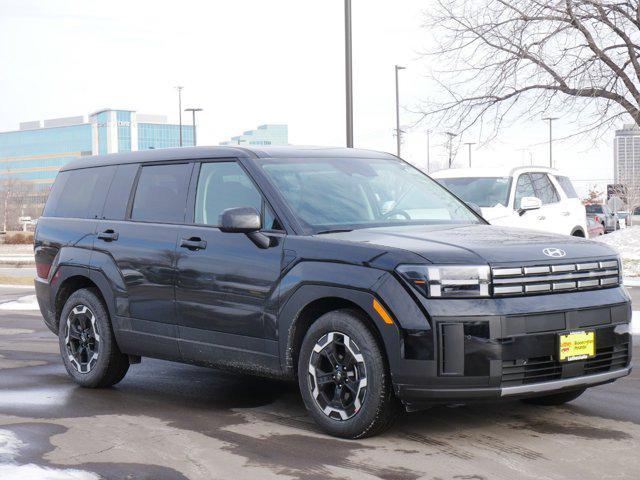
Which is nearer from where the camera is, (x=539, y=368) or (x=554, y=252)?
(x=539, y=368)

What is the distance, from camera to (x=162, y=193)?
739 cm

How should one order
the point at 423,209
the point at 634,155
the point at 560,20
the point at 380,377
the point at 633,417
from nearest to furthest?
1. the point at 380,377
2. the point at 633,417
3. the point at 423,209
4. the point at 560,20
5. the point at 634,155

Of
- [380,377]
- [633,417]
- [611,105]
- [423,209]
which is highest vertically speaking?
[611,105]

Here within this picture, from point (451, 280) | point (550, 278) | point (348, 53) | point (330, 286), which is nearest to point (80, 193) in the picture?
point (330, 286)

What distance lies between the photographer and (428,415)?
651 cm

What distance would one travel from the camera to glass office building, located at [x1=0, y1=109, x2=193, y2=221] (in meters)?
155

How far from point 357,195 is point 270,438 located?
5.85ft

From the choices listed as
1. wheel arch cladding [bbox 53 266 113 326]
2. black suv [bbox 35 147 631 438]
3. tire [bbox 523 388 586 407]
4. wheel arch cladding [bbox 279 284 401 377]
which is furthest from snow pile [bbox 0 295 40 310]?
tire [bbox 523 388 586 407]

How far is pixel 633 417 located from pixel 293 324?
229 cm

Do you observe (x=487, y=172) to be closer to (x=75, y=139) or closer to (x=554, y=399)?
(x=554, y=399)

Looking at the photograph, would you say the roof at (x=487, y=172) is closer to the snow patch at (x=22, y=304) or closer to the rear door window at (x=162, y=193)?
the snow patch at (x=22, y=304)

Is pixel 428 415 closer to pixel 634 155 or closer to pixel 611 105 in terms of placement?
pixel 611 105

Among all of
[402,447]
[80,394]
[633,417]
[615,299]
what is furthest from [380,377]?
[80,394]

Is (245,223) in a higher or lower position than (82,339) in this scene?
higher
